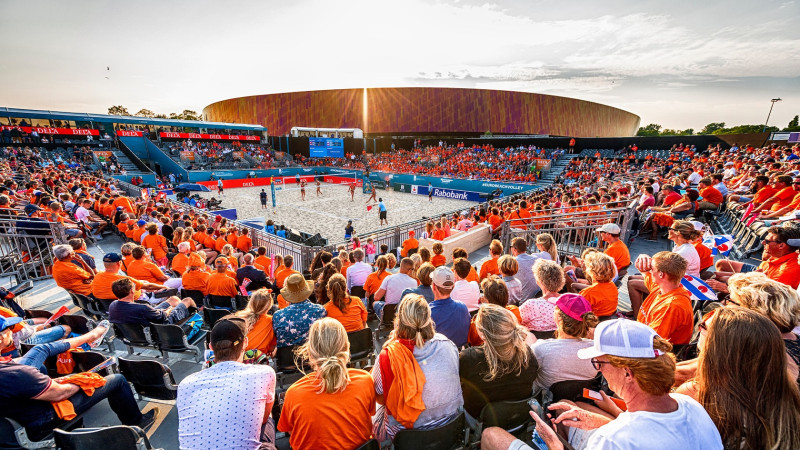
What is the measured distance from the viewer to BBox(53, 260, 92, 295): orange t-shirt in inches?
200

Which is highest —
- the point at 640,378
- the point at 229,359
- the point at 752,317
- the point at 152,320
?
the point at 752,317

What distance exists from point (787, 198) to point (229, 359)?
10432mm

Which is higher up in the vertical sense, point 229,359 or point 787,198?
point 787,198

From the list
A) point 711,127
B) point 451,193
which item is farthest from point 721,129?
point 451,193

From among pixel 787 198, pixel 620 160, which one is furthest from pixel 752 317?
pixel 620 160

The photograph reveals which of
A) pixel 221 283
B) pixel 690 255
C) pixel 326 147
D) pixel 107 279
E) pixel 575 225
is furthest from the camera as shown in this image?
pixel 326 147

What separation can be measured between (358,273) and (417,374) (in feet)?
12.9

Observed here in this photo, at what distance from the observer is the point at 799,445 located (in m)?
1.61

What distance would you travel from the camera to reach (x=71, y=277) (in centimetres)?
517

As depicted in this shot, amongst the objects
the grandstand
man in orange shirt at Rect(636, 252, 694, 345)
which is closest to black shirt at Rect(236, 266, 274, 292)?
the grandstand

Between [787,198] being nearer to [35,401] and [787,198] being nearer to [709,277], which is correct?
[709,277]

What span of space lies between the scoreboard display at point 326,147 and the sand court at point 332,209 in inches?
649

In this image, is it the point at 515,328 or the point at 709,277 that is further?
the point at 709,277

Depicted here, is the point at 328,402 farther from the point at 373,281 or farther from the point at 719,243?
the point at 719,243
